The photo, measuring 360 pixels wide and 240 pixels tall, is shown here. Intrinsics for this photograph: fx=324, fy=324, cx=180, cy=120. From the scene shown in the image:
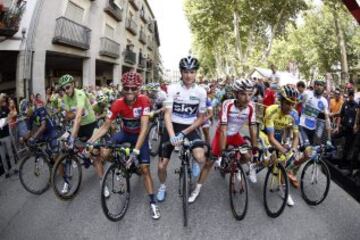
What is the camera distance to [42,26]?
49.3 feet

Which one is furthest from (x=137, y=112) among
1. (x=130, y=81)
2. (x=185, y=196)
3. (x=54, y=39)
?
(x=54, y=39)

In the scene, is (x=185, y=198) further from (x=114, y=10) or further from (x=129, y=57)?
(x=129, y=57)

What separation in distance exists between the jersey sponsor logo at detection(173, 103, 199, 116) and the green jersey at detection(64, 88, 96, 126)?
172 centimetres

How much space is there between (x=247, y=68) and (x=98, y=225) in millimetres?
27251

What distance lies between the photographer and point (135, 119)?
4.97 m

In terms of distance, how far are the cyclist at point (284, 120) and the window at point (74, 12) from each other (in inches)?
593

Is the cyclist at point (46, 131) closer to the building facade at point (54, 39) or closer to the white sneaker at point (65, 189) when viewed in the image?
the white sneaker at point (65, 189)

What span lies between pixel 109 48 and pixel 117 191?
20.3 m

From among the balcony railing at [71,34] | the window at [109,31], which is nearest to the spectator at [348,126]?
the balcony railing at [71,34]

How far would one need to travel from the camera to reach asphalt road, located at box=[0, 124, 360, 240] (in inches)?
168

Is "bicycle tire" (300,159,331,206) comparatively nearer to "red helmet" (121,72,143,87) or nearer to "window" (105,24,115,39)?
"red helmet" (121,72,143,87)

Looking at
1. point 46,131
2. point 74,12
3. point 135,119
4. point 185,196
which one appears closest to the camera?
point 185,196

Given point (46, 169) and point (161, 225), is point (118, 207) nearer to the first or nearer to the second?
point (161, 225)

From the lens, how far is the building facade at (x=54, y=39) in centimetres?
1380
